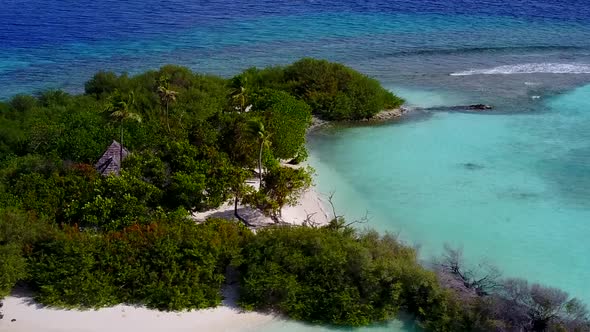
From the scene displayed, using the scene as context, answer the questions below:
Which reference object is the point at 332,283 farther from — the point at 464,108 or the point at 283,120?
the point at 464,108

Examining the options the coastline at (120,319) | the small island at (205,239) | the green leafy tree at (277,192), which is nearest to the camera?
the coastline at (120,319)

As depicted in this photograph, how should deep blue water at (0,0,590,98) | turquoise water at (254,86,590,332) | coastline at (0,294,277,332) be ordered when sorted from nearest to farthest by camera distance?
coastline at (0,294,277,332) → turquoise water at (254,86,590,332) → deep blue water at (0,0,590,98)

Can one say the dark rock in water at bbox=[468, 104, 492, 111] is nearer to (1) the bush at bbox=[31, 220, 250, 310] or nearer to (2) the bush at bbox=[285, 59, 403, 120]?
(2) the bush at bbox=[285, 59, 403, 120]

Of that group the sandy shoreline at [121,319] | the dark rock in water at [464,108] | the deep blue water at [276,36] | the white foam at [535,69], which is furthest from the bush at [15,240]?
the white foam at [535,69]

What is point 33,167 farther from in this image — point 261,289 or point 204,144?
point 261,289

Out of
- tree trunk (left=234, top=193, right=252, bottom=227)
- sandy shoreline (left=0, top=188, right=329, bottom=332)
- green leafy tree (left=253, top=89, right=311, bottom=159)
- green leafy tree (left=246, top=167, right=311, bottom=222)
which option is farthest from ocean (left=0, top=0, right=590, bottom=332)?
tree trunk (left=234, top=193, right=252, bottom=227)

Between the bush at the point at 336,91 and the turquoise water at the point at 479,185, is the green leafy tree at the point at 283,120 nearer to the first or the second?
the turquoise water at the point at 479,185

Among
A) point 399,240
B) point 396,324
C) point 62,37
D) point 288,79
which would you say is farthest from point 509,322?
point 62,37
